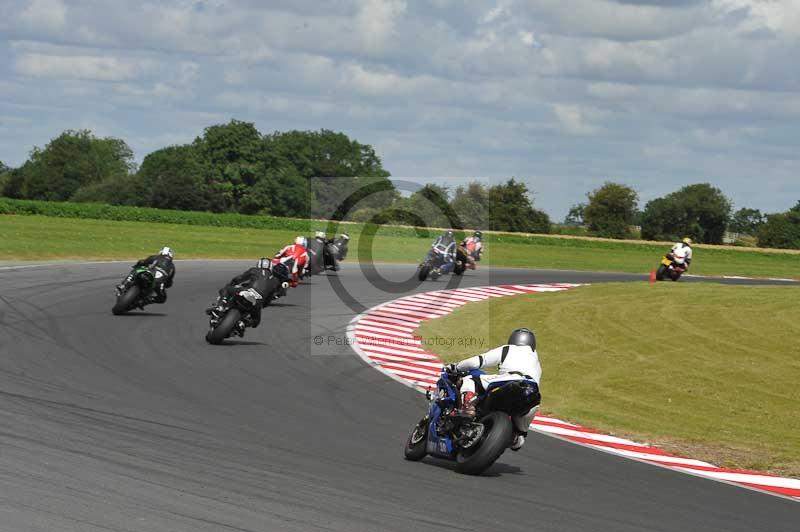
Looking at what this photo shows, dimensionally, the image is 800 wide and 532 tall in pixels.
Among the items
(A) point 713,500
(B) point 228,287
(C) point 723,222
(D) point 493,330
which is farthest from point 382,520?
(C) point 723,222

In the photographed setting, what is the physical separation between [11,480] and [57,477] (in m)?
0.34

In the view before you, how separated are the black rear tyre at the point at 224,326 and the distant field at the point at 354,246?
19.1m

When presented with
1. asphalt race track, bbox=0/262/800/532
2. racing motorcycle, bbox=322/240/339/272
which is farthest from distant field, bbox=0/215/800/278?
asphalt race track, bbox=0/262/800/532

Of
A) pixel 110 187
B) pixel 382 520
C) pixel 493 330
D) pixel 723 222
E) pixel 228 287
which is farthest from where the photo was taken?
pixel 723 222

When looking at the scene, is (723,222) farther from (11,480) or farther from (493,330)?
(11,480)

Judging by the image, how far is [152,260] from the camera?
21.9 meters

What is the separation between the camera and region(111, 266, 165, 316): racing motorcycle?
21.4 m

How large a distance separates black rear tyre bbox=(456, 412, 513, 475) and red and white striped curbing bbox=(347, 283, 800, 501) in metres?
1.85

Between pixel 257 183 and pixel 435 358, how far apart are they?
325 ft

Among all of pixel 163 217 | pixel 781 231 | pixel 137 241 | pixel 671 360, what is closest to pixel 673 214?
pixel 781 231

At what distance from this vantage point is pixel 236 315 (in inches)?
733

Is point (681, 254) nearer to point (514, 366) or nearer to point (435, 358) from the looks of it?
point (435, 358)

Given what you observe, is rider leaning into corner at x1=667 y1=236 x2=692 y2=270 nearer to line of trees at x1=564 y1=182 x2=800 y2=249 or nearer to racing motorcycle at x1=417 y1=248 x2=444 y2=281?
racing motorcycle at x1=417 y1=248 x2=444 y2=281

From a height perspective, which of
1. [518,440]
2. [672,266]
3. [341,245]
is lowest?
[518,440]
